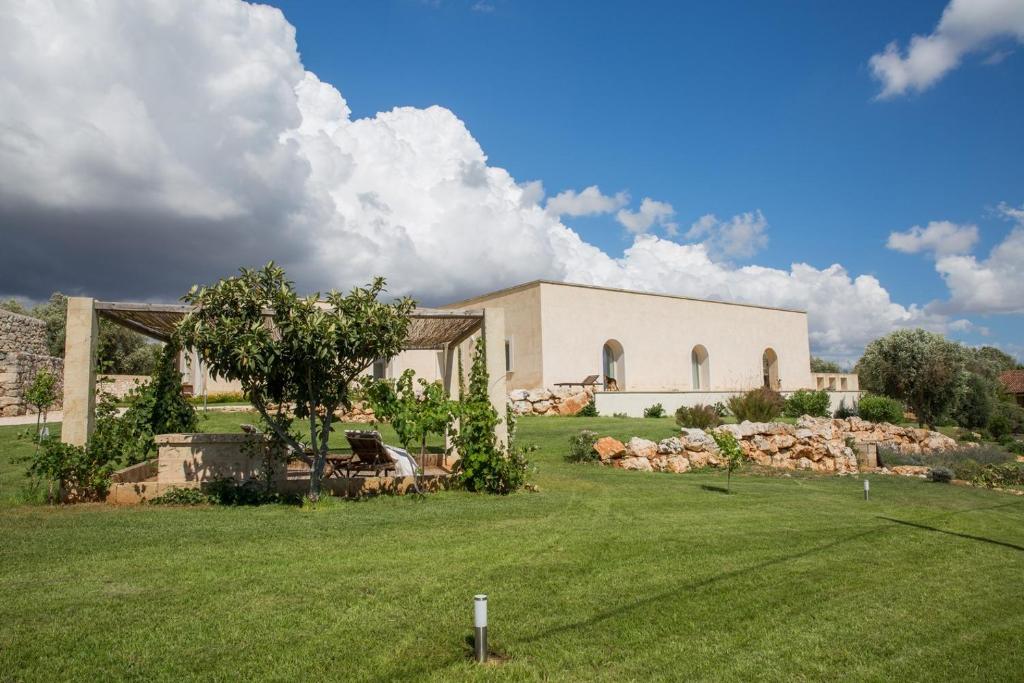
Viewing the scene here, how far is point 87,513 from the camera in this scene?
728 cm

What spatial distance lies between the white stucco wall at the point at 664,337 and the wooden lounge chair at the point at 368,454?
661 inches

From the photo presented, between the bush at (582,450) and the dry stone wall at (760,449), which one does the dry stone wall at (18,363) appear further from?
the dry stone wall at (760,449)

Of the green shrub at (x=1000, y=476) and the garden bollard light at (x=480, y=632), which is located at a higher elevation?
the garden bollard light at (x=480, y=632)

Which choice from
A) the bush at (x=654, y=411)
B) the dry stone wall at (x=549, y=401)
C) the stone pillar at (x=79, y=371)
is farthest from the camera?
the bush at (x=654, y=411)

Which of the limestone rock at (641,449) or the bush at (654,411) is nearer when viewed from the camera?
the limestone rock at (641,449)

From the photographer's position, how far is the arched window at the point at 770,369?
36250 mm

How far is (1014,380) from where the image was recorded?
177ft

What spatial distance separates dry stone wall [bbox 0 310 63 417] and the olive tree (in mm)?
15936

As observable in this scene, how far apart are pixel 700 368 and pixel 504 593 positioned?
29748mm

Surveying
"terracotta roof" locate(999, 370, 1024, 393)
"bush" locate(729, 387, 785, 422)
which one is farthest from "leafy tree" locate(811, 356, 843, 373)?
"bush" locate(729, 387, 785, 422)

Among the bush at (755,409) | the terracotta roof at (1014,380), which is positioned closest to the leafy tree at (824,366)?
the terracotta roof at (1014,380)

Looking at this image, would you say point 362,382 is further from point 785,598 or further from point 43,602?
point 785,598

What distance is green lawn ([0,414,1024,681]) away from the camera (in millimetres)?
3688

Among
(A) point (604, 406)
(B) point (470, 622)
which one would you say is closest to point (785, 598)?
(B) point (470, 622)
